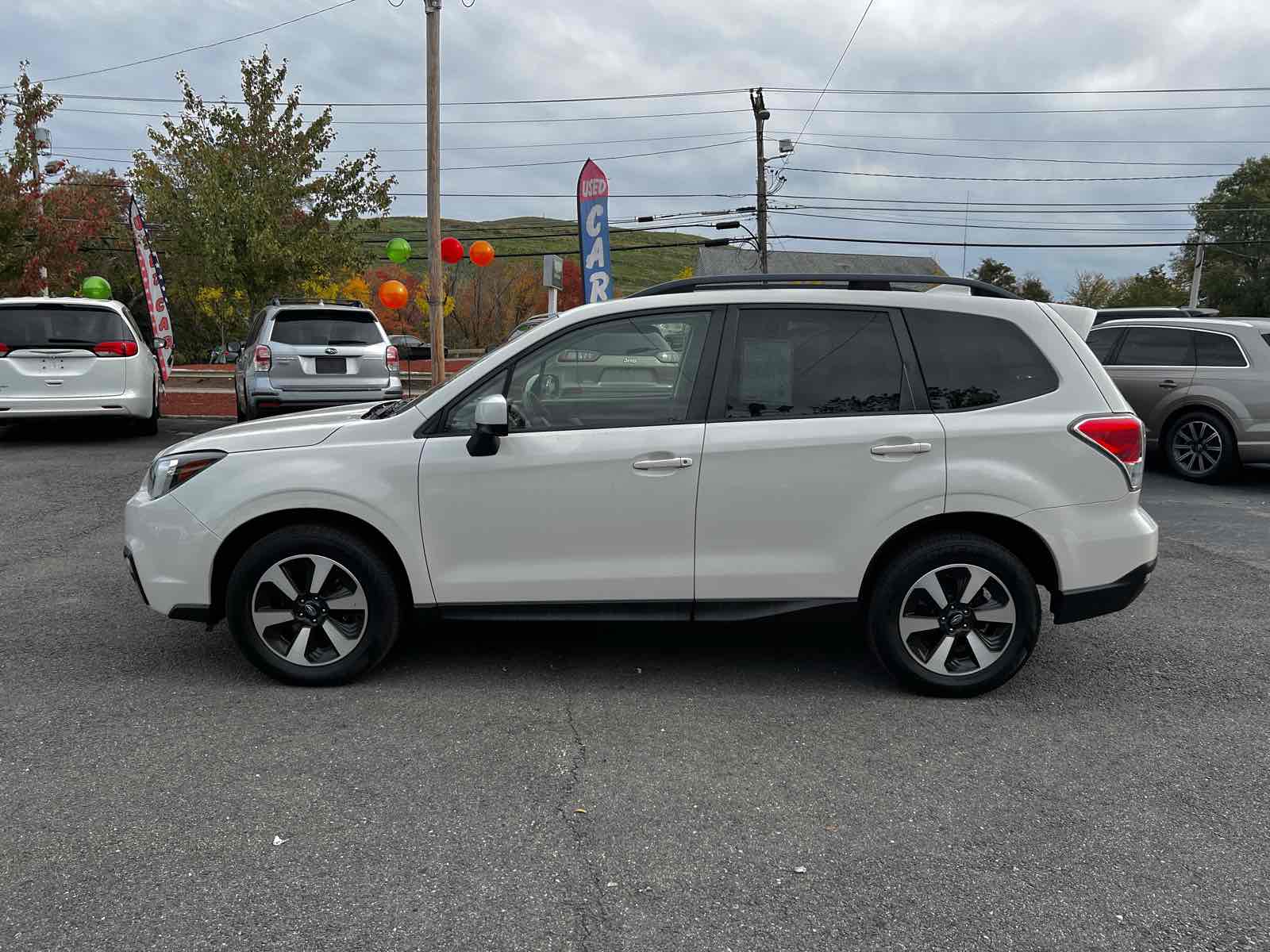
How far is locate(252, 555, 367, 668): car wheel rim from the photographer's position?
14.0ft

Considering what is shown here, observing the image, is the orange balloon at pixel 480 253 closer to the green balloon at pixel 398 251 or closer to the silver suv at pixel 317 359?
the green balloon at pixel 398 251

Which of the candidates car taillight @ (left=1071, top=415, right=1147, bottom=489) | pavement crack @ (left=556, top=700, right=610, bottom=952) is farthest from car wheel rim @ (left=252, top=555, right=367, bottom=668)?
car taillight @ (left=1071, top=415, right=1147, bottom=489)

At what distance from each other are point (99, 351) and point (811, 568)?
1056 cm

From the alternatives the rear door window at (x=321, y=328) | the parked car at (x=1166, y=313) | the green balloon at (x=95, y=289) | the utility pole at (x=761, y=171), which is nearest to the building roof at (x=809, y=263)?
the utility pole at (x=761, y=171)

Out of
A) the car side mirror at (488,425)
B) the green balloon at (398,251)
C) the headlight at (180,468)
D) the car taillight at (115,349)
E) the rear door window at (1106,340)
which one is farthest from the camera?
the green balloon at (398,251)

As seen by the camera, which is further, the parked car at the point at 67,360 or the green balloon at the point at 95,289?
the green balloon at the point at 95,289

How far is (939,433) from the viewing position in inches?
164

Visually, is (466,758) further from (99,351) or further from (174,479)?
(99,351)

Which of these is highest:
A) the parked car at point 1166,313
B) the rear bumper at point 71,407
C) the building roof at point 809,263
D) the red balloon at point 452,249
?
the building roof at point 809,263

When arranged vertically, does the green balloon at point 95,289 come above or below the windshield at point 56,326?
above

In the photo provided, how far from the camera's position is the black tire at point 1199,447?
34.2 ft

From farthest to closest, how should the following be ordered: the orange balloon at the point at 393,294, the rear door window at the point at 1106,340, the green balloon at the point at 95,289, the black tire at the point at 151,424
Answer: the green balloon at the point at 95,289 < the orange balloon at the point at 393,294 < the black tire at the point at 151,424 < the rear door window at the point at 1106,340

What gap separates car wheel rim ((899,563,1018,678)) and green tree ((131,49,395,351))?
61.2ft

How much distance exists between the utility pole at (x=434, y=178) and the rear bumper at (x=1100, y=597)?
48.1 feet
